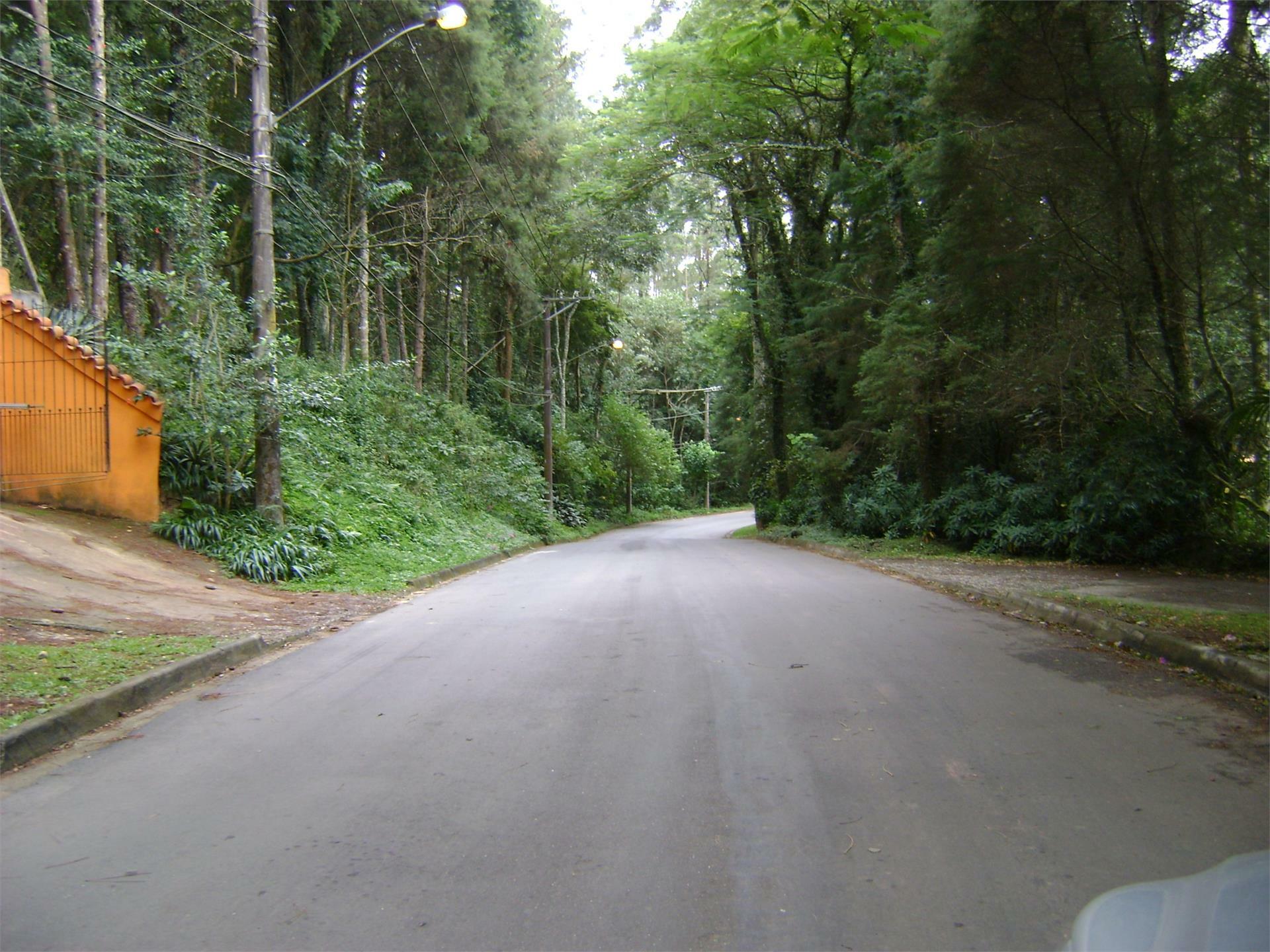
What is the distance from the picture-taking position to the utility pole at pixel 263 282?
12.9m

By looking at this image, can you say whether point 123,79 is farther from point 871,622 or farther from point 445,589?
point 871,622

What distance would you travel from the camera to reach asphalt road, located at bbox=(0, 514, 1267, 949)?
3.35 metres

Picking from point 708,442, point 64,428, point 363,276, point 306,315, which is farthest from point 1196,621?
point 708,442

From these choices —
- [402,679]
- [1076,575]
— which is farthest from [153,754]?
Answer: [1076,575]

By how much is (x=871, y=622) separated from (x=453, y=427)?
797 inches

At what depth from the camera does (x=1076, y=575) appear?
13.2 m

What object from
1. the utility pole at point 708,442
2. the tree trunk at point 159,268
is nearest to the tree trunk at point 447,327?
the tree trunk at point 159,268

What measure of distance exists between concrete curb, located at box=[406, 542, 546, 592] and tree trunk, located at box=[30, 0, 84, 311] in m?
7.71

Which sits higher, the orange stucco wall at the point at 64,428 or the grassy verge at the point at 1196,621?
the orange stucco wall at the point at 64,428

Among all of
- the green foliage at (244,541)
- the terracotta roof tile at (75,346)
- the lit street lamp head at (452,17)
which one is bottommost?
the green foliage at (244,541)

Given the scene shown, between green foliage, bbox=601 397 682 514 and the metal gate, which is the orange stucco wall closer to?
the metal gate

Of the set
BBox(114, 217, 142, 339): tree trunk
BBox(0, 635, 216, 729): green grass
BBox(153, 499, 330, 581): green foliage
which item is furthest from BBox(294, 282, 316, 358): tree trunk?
BBox(0, 635, 216, 729): green grass

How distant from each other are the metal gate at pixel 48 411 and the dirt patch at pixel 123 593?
2.13ft

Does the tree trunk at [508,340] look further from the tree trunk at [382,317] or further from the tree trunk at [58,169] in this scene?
the tree trunk at [58,169]
